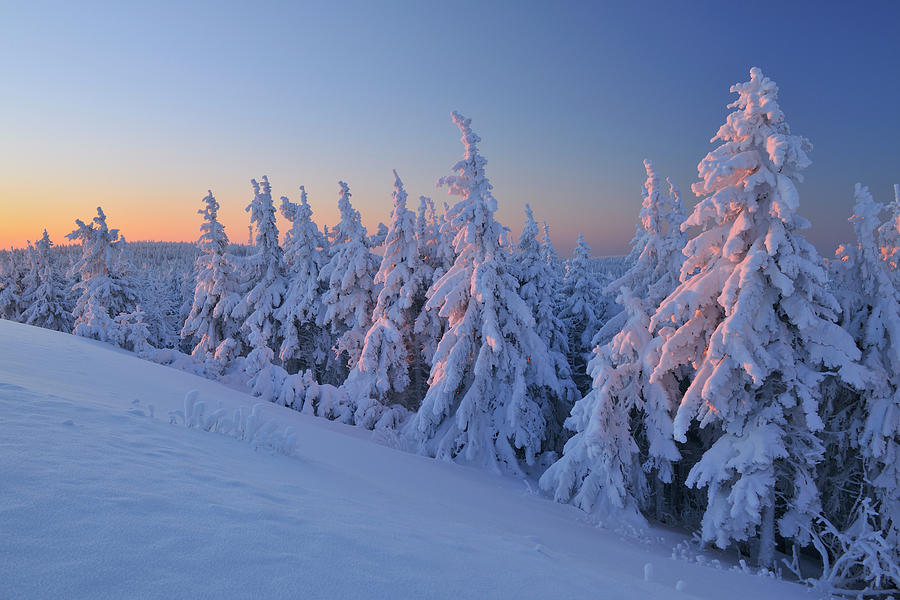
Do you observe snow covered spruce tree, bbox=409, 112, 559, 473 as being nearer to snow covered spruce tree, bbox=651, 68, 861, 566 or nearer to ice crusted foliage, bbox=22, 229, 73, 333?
snow covered spruce tree, bbox=651, 68, 861, 566

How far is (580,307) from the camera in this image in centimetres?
2553

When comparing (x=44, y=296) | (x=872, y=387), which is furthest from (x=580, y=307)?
(x=44, y=296)

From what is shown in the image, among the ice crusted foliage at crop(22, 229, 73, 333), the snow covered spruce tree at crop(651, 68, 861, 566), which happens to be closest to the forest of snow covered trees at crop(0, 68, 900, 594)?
the snow covered spruce tree at crop(651, 68, 861, 566)

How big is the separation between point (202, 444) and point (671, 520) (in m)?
17.1

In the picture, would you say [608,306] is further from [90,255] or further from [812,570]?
[90,255]

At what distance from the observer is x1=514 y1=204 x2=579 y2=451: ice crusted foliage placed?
20391 mm

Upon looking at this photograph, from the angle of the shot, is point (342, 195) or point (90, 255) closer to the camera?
point (342, 195)

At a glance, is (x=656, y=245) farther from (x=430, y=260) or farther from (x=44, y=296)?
(x=44, y=296)

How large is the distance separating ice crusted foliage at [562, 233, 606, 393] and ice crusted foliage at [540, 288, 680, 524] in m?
10.6

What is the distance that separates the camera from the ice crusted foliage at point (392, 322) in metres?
20.6

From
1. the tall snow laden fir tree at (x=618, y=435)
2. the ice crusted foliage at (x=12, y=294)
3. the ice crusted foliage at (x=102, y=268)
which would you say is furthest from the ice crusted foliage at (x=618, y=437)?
the ice crusted foliage at (x=12, y=294)

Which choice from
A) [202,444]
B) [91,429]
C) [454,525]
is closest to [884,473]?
[454,525]

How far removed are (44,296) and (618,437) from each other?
143 ft

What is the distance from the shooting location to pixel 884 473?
12094 mm
